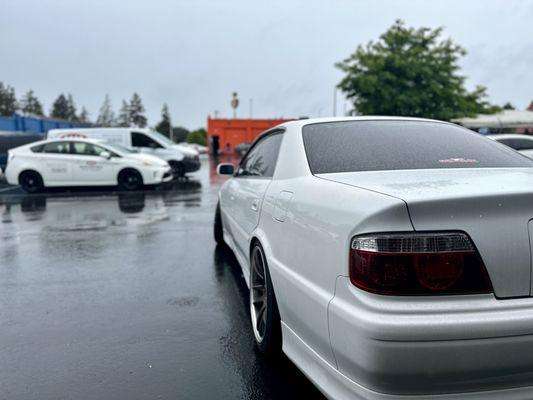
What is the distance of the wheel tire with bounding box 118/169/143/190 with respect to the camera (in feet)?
43.1

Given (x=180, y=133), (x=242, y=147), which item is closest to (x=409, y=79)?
(x=242, y=147)

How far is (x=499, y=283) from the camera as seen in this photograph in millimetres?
1854

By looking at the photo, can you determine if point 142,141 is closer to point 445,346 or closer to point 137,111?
point 445,346

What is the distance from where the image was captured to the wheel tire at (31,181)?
13.0 metres

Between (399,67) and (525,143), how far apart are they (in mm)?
15786

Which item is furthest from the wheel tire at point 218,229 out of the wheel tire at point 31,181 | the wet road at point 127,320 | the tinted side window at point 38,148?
the tinted side window at point 38,148

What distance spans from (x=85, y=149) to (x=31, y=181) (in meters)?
1.75

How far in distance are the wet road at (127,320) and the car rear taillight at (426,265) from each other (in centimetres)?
111

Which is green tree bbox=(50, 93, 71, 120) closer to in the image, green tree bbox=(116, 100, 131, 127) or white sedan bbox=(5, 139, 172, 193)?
green tree bbox=(116, 100, 131, 127)

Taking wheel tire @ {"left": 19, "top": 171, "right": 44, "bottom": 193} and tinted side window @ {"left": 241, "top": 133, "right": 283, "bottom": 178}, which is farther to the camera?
wheel tire @ {"left": 19, "top": 171, "right": 44, "bottom": 193}

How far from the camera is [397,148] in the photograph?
2.91 metres

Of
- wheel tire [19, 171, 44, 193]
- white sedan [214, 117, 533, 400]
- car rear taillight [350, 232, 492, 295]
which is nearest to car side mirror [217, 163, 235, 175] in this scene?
white sedan [214, 117, 533, 400]

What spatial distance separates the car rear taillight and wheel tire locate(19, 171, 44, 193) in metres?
13.0

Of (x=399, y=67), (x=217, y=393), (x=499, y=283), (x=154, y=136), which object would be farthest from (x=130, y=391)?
(x=399, y=67)
